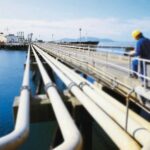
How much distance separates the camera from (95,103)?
750 cm

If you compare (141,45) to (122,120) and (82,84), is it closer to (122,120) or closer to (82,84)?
(82,84)

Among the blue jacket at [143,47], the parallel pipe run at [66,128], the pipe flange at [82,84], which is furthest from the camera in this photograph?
the pipe flange at [82,84]

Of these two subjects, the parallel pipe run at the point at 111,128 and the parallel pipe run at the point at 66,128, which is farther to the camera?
the parallel pipe run at the point at 111,128

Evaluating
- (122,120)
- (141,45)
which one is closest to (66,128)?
(122,120)

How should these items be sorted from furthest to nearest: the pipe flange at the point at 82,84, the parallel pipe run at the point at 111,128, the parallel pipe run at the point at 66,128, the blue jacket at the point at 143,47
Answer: the pipe flange at the point at 82,84
the blue jacket at the point at 143,47
the parallel pipe run at the point at 111,128
the parallel pipe run at the point at 66,128

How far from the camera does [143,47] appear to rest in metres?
8.74

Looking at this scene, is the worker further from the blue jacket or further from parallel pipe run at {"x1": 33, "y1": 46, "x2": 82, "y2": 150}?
parallel pipe run at {"x1": 33, "y1": 46, "x2": 82, "y2": 150}

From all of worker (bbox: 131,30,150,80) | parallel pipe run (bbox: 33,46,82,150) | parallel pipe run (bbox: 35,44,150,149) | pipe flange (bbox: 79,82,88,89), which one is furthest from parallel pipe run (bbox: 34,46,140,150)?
worker (bbox: 131,30,150,80)

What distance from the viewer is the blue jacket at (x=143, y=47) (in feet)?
28.6

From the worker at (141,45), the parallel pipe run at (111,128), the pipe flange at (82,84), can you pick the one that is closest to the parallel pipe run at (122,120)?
the parallel pipe run at (111,128)

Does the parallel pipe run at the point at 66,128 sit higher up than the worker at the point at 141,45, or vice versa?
the worker at the point at 141,45

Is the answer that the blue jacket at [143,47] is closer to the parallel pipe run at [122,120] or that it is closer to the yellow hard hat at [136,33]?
the yellow hard hat at [136,33]

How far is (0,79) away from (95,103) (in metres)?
41.9

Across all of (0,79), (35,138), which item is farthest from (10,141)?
(0,79)
